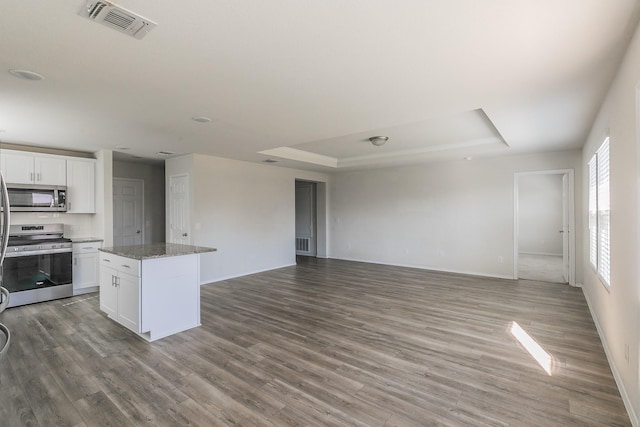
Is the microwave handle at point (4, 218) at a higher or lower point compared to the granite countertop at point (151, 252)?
higher

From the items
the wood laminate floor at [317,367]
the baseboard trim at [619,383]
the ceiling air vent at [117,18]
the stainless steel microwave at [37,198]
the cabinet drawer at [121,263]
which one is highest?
the ceiling air vent at [117,18]

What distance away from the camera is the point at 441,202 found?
6.84 metres

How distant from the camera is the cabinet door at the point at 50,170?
189 inches

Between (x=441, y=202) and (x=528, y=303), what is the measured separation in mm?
2851

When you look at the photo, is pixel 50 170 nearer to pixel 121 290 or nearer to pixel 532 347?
pixel 121 290

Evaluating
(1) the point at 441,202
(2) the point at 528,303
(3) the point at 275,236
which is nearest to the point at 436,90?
(2) the point at 528,303

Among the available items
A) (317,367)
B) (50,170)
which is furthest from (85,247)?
(317,367)

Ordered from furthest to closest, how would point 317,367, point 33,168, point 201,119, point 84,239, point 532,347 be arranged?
point 84,239 < point 33,168 < point 201,119 < point 532,347 < point 317,367

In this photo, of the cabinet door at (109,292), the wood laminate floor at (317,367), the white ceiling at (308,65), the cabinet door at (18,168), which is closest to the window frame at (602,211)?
the white ceiling at (308,65)

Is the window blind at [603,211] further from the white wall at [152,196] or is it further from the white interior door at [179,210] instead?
the white wall at [152,196]

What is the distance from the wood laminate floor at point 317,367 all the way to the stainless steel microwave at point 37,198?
1.46 m

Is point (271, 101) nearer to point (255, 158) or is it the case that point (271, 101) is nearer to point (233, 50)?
point (233, 50)

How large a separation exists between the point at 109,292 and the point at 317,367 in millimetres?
2816

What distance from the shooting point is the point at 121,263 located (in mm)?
3492
